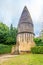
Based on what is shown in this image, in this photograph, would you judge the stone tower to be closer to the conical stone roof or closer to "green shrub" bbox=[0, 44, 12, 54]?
the conical stone roof

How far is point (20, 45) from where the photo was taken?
3641cm

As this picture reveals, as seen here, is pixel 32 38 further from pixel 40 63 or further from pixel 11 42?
pixel 40 63

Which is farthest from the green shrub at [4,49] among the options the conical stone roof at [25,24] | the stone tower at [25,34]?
the conical stone roof at [25,24]

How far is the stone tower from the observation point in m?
36.0

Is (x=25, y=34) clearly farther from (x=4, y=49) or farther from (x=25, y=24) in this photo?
(x=4, y=49)

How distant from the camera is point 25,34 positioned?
120 feet

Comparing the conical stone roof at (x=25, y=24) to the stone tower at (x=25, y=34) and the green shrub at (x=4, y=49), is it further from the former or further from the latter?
the green shrub at (x=4, y=49)

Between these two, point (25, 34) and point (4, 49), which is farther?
point (4, 49)

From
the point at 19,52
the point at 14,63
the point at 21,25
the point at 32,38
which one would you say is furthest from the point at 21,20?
the point at 14,63

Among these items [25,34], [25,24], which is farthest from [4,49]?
[25,24]

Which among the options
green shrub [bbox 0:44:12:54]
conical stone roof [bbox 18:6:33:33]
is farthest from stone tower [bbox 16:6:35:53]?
green shrub [bbox 0:44:12:54]

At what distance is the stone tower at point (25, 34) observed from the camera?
118 feet

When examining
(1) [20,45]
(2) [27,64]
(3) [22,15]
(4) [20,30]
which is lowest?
(2) [27,64]

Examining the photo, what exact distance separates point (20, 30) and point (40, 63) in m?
17.7
